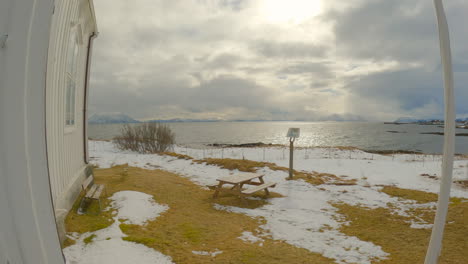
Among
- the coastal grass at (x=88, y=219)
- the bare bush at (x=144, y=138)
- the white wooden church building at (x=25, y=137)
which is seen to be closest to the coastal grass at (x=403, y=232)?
the white wooden church building at (x=25, y=137)

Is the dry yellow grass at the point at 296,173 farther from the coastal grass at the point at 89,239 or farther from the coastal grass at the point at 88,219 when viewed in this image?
the coastal grass at the point at 89,239

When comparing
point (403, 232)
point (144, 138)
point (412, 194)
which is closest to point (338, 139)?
point (144, 138)

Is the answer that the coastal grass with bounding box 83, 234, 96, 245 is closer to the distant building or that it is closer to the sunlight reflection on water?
the distant building

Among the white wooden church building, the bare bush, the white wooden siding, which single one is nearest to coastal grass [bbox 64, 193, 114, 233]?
the white wooden siding

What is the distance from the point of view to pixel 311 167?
38.5ft

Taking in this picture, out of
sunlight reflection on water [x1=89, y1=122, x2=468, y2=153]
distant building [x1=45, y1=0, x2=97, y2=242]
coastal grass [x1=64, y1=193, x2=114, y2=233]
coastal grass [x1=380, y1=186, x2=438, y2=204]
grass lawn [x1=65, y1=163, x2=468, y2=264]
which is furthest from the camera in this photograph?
sunlight reflection on water [x1=89, y1=122, x2=468, y2=153]

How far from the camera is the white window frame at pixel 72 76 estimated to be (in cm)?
483

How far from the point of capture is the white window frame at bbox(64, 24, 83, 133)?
4.83 metres

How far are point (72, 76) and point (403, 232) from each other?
22.4 feet

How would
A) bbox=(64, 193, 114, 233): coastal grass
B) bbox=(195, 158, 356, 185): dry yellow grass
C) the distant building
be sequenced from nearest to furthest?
the distant building < bbox=(64, 193, 114, 233): coastal grass < bbox=(195, 158, 356, 185): dry yellow grass

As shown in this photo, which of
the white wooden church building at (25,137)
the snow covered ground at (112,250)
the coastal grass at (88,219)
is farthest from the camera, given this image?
the coastal grass at (88,219)

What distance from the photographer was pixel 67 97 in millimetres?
4914

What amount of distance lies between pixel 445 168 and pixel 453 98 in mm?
503

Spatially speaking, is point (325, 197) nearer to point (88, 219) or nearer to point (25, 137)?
point (88, 219)
